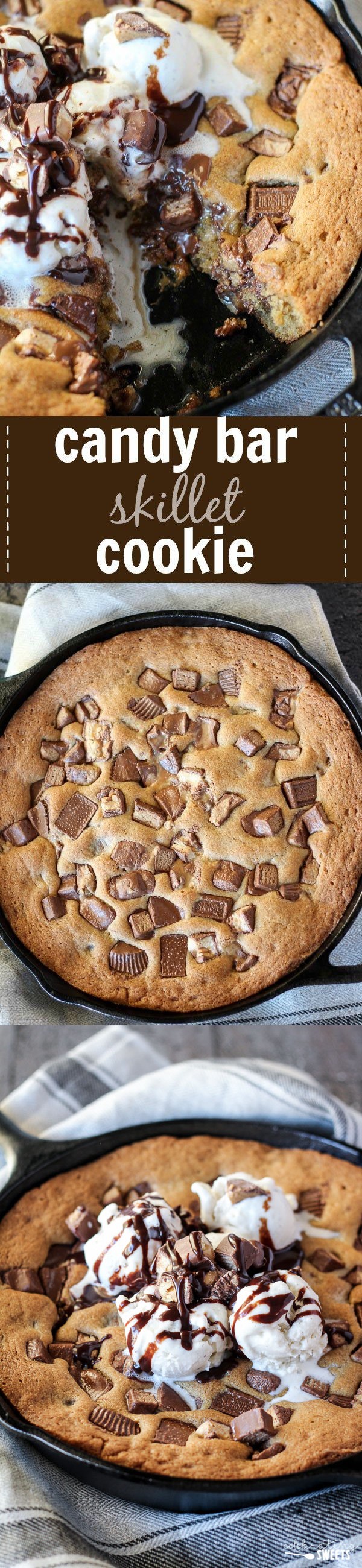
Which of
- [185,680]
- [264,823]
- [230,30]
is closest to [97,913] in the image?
[264,823]

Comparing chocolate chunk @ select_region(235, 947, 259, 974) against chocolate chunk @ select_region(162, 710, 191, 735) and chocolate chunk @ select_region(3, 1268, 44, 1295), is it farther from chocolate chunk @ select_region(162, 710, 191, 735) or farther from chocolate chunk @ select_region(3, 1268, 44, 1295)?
chocolate chunk @ select_region(3, 1268, 44, 1295)

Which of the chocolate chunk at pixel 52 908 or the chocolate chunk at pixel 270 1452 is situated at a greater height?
the chocolate chunk at pixel 52 908

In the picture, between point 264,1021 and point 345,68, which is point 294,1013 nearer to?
point 264,1021

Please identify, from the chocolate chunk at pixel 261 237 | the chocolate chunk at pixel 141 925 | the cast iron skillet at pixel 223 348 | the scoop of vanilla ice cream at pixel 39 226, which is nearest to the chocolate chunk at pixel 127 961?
the chocolate chunk at pixel 141 925

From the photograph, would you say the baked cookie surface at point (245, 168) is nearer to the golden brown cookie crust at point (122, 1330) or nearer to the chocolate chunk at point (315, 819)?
the chocolate chunk at point (315, 819)

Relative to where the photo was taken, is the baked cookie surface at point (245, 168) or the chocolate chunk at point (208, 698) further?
the baked cookie surface at point (245, 168)

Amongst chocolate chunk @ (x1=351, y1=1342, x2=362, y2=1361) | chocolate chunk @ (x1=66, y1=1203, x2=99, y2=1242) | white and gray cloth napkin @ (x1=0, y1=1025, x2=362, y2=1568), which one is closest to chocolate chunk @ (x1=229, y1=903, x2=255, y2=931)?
chocolate chunk @ (x1=66, y1=1203, x2=99, y2=1242)

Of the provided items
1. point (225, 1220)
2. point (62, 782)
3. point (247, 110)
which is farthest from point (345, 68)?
point (225, 1220)
